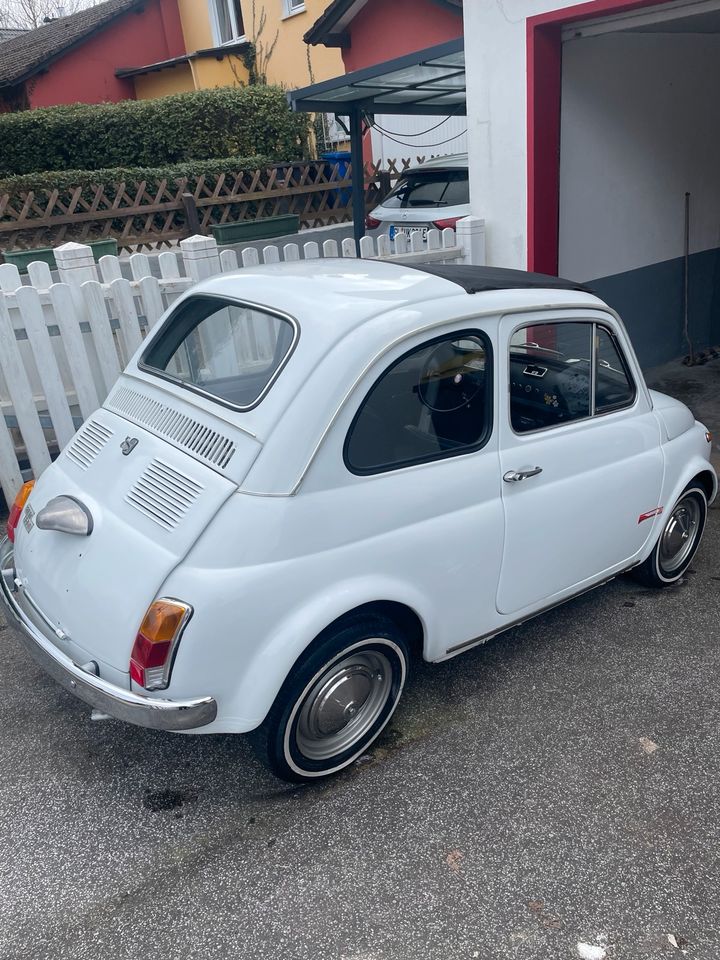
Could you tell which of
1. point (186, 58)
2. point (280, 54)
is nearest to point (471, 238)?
point (280, 54)

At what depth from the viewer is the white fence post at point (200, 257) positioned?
5.44 m

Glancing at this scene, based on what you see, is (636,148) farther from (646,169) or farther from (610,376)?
(610,376)

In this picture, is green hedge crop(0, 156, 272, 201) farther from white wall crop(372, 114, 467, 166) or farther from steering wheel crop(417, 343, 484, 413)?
steering wheel crop(417, 343, 484, 413)

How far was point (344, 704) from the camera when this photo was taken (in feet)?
9.72

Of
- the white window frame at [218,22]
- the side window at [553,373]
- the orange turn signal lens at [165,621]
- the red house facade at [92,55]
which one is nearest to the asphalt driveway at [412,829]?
the orange turn signal lens at [165,621]

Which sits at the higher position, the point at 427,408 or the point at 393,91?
the point at 393,91

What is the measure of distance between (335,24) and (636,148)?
9616 millimetres

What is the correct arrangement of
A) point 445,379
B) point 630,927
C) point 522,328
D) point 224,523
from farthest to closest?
point 522,328, point 445,379, point 224,523, point 630,927

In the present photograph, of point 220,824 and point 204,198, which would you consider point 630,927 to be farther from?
point 204,198

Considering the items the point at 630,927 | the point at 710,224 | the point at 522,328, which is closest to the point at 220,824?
the point at 630,927

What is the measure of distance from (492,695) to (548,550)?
2.32ft

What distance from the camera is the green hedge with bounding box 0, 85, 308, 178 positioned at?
14781 millimetres

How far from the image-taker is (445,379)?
3061mm

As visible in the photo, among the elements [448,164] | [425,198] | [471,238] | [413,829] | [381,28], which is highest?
[381,28]
